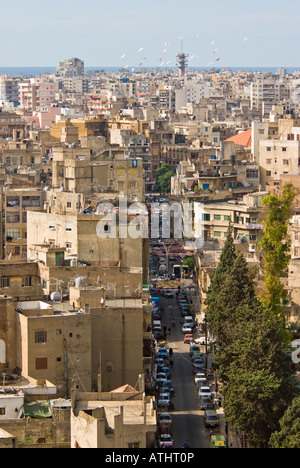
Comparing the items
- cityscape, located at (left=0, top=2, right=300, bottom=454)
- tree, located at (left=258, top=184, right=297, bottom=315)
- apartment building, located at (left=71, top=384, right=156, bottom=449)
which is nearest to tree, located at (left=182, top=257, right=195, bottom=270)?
cityscape, located at (left=0, top=2, right=300, bottom=454)

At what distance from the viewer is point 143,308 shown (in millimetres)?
45094

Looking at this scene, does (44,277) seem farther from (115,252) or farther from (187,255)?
(187,255)

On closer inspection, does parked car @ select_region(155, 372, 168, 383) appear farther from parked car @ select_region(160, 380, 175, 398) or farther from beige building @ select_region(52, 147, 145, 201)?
beige building @ select_region(52, 147, 145, 201)

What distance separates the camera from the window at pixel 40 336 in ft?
132

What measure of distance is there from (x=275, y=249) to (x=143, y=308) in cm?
1114

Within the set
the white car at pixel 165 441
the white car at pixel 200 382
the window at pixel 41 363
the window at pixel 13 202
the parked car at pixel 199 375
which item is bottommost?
the parked car at pixel 199 375

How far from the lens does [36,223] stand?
61594mm

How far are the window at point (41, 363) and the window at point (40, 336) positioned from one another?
562mm

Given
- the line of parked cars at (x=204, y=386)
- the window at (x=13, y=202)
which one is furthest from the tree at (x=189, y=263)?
the line of parked cars at (x=204, y=386)

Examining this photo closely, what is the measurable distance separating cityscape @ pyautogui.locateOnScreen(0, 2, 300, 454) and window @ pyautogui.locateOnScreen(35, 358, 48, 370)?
0.04 meters

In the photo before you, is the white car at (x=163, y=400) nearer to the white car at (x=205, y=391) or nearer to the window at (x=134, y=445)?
the white car at (x=205, y=391)

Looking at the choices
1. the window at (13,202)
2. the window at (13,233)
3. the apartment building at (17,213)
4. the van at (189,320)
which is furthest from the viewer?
the window at (13,202)
